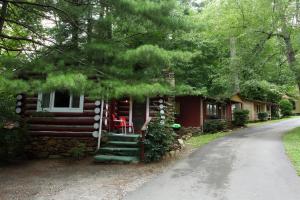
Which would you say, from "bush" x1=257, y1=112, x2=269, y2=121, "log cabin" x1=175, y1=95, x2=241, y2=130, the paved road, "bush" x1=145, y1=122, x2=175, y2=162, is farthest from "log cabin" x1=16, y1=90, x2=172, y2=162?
"bush" x1=257, y1=112, x2=269, y2=121

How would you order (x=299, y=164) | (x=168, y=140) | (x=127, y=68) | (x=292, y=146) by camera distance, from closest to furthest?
(x=127, y=68) → (x=299, y=164) → (x=168, y=140) → (x=292, y=146)

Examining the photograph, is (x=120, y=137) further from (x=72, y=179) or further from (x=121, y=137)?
(x=72, y=179)

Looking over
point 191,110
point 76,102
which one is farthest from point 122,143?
point 191,110

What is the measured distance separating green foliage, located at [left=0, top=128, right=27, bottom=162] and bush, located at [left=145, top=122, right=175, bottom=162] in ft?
15.3

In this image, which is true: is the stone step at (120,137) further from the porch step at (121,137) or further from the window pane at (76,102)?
the window pane at (76,102)

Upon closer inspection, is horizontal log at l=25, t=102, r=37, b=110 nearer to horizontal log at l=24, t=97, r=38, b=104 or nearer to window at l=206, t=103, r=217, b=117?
horizontal log at l=24, t=97, r=38, b=104

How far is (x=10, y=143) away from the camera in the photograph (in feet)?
32.7

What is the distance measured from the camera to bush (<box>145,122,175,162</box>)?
9812 mm

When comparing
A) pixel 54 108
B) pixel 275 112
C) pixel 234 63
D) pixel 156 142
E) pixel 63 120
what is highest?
pixel 234 63

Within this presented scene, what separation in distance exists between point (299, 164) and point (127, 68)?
5.97 metres

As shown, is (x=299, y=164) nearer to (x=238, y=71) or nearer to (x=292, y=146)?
(x=292, y=146)

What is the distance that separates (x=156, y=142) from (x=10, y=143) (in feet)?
16.6

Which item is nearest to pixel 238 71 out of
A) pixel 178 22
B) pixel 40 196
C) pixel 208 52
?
pixel 208 52

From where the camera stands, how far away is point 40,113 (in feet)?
36.8
